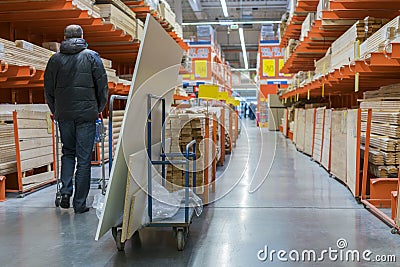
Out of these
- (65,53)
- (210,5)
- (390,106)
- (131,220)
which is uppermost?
(210,5)

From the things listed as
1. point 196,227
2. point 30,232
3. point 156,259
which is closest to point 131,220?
point 156,259

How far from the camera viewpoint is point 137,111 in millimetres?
2676

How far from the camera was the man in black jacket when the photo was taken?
3.74 meters

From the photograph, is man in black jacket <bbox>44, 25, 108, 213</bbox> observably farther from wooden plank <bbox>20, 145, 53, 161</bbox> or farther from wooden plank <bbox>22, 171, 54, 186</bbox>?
wooden plank <bbox>22, 171, 54, 186</bbox>

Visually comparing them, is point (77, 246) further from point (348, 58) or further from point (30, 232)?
point (348, 58)

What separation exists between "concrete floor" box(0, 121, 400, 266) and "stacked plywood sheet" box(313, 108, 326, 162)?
6.68ft

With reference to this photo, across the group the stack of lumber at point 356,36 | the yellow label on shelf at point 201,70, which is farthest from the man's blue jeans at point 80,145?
the yellow label on shelf at point 201,70

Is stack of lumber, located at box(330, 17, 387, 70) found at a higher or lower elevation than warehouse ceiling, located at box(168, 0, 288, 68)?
lower

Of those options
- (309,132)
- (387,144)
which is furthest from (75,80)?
(309,132)

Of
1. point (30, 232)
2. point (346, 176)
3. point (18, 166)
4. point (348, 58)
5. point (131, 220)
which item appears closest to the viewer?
point (131, 220)

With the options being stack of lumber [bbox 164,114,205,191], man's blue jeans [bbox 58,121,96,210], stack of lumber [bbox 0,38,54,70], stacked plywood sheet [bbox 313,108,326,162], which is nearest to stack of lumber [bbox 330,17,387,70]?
stacked plywood sheet [bbox 313,108,326,162]

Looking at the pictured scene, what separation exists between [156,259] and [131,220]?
0.32 m

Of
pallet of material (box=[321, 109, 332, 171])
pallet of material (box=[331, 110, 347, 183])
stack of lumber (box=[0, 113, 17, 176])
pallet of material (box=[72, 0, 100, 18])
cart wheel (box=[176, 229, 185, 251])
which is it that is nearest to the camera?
cart wheel (box=[176, 229, 185, 251])

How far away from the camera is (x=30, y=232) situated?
3.35 metres
